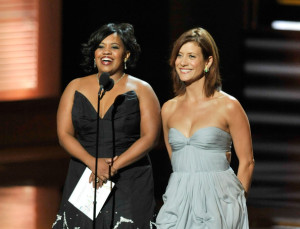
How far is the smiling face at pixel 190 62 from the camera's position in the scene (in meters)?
3.60

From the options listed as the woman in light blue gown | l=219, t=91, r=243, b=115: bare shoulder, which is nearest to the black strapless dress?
the woman in light blue gown

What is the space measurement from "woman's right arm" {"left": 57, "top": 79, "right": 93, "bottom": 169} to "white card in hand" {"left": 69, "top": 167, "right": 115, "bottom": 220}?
119mm

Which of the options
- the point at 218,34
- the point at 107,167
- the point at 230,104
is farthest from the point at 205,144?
the point at 218,34

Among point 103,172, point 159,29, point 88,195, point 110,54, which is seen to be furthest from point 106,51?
point 159,29

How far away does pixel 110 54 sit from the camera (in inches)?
161

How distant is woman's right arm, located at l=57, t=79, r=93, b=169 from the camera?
4.08 m

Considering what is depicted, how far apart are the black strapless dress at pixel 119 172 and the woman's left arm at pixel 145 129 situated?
44 mm

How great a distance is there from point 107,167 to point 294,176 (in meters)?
5.03

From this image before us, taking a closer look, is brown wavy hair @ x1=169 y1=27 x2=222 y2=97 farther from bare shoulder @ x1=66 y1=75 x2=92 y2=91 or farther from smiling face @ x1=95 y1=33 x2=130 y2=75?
bare shoulder @ x1=66 y1=75 x2=92 y2=91

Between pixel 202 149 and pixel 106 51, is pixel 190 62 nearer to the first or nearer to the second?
pixel 202 149

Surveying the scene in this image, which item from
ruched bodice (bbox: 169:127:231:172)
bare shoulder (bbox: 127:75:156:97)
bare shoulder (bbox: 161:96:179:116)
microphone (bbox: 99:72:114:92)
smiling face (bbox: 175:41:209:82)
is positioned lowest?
ruched bodice (bbox: 169:127:231:172)

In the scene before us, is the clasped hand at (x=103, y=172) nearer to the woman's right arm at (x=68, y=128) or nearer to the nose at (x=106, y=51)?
the woman's right arm at (x=68, y=128)

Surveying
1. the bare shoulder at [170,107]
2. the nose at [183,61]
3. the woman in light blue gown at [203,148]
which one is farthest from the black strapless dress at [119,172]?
the nose at [183,61]

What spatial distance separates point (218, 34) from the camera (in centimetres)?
856
